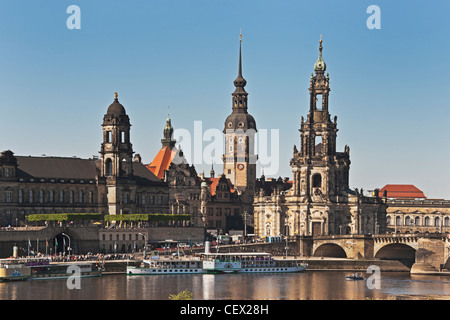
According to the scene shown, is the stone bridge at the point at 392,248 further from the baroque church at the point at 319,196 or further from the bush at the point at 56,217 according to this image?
the bush at the point at 56,217

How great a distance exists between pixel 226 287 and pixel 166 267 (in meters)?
19.8

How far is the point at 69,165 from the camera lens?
174 m

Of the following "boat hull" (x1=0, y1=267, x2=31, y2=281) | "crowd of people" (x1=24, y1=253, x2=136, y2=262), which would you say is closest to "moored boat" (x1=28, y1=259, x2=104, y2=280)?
"boat hull" (x1=0, y1=267, x2=31, y2=281)

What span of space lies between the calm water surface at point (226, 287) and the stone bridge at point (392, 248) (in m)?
10.7

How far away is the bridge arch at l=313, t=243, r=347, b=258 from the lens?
18212 cm

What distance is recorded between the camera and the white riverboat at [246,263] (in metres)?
154

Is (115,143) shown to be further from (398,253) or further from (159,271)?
(398,253)

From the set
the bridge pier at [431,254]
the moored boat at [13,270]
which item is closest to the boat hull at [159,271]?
the moored boat at [13,270]

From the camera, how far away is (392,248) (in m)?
175

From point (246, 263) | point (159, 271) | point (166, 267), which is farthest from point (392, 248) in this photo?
point (159, 271)

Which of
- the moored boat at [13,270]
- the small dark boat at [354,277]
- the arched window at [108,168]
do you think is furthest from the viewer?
the arched window at [108,168]
